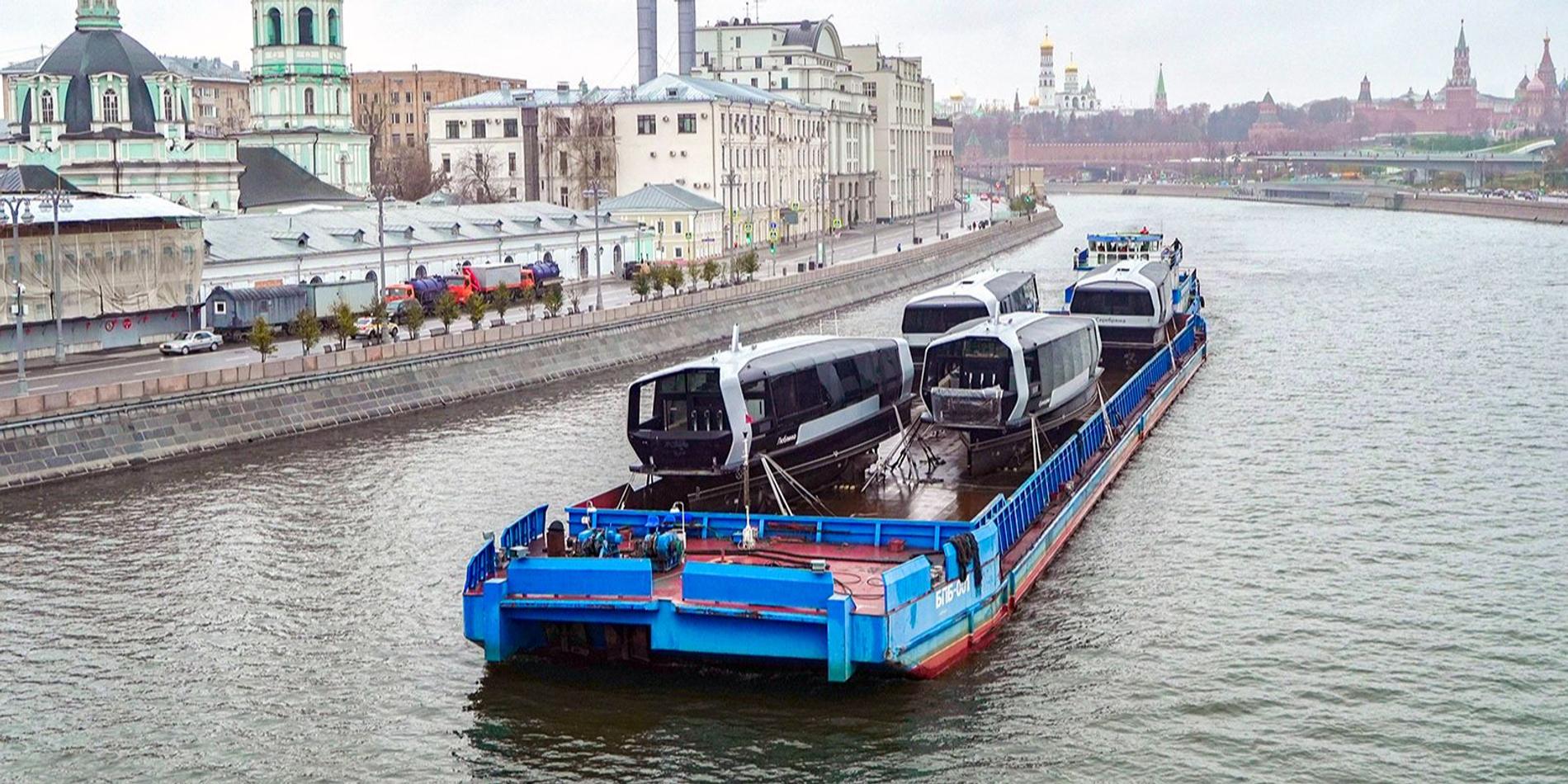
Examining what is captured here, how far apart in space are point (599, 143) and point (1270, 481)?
60.0 m

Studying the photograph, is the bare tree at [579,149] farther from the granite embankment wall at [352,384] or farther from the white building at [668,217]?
the granite embankment wall at [352,384]

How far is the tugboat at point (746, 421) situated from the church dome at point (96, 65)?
48.3 m

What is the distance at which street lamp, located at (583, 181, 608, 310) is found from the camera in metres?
58.2

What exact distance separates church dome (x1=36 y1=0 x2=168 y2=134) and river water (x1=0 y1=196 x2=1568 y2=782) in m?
33.4

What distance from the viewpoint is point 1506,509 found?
31.0 m

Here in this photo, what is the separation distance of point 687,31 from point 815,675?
358ft

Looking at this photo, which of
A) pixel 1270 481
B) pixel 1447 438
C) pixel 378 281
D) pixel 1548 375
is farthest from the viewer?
pixel 378 281

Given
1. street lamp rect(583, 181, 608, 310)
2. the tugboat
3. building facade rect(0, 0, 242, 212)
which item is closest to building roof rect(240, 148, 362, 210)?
building facade rect(0, 0, 242, 212)

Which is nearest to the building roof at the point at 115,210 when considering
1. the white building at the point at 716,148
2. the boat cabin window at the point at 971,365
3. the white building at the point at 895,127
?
the boat cabin window at the point at 971,365

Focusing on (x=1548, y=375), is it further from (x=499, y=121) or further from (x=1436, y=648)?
(x=499, y=121)

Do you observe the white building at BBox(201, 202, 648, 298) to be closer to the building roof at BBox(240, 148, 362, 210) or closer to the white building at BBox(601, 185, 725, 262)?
the white building at BBox(601, 185, 725, 262)

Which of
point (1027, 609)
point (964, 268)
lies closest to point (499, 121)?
point (964, 268)

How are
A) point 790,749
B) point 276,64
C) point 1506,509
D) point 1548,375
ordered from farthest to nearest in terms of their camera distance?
1. point 276,64
2. point 1548,375
3. point 1506,509
4. point 790,749

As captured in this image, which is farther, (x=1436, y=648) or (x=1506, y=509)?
(x=1506, y=509)
